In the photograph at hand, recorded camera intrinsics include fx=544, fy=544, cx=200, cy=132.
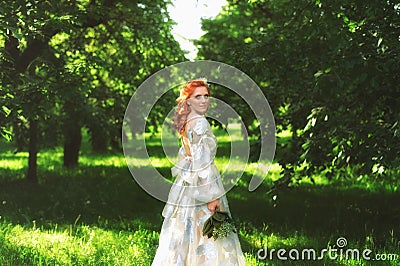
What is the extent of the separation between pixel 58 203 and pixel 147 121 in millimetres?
3138

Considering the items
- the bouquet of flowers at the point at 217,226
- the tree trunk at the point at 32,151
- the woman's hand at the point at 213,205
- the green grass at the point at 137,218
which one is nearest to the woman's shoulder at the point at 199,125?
the woman's hand at the point at 213,205

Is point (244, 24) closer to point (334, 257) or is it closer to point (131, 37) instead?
point (131, 37)

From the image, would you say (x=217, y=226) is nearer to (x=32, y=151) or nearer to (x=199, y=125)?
(x=199, y=125)

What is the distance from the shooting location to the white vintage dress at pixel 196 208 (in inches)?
182

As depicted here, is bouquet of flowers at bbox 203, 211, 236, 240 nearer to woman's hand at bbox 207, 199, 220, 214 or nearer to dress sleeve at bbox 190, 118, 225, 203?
woman's hand at bbox 207, 199, 220, 214

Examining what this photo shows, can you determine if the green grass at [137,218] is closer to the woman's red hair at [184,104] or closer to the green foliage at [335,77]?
the green foliage at [335,77]

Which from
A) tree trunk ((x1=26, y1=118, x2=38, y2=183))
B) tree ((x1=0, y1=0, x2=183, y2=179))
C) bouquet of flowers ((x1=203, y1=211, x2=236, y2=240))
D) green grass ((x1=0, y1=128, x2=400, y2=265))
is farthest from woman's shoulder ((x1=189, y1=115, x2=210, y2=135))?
tree trunk ((x1=26, y1=118, x2=38, y2=183))

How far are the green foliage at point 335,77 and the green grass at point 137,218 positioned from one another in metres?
0.93

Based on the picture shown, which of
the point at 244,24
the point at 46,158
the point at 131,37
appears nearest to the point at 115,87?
the point at 131,37

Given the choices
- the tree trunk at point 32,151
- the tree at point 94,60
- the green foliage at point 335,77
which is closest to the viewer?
the green foliage at point 335,77

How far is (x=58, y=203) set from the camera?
32.3 feet

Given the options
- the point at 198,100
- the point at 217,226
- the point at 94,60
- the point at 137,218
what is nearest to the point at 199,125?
the point at 198,100

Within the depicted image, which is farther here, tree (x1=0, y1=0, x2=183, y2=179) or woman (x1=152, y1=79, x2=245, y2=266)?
tree (x1=0, y1=0, x2=183, y2=179)

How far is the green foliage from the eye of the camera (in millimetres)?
6133
